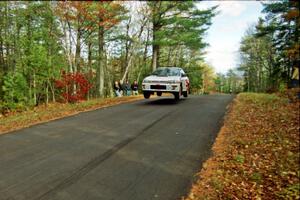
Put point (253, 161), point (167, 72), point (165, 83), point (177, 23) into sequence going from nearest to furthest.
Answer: point (253, 161), point (165, 83), point (167, 72), point (177, 23)

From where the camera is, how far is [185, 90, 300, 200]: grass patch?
18.1 feet

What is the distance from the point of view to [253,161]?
723 cm

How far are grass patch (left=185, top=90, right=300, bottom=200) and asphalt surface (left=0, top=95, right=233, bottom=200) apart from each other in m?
0.35

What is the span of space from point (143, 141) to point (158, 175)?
2.25m

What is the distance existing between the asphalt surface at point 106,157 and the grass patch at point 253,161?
0.35 metres

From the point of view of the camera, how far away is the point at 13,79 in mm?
19922

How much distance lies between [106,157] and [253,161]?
3754 millimetres

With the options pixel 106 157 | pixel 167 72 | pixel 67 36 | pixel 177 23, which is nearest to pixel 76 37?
pixel 67 36

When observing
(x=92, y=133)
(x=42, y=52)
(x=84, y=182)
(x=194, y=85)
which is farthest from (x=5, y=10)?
(x=194, y=85)

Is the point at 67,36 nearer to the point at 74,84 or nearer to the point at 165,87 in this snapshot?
the point at 74,84

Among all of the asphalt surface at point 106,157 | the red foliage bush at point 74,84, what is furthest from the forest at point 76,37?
the asphalt surface at point 106,157

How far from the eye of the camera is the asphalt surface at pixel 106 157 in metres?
4.91

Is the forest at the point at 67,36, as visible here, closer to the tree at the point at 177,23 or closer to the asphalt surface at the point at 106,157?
the tree at the point at 177,23

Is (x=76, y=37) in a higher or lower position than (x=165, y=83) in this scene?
higher
